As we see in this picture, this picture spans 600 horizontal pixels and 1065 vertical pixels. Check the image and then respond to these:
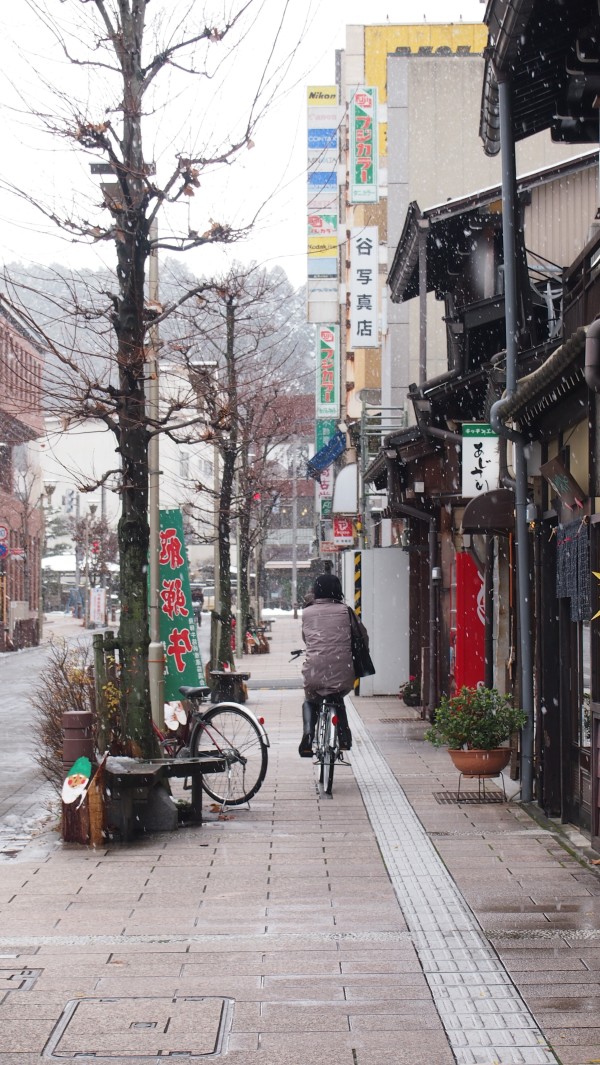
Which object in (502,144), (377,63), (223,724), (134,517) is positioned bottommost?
(223,724)

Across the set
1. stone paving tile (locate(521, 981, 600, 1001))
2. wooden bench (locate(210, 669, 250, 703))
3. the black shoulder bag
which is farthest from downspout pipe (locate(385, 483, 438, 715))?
stone paving tile (locate(521, 981, 600, 1001))

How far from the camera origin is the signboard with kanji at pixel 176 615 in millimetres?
15219

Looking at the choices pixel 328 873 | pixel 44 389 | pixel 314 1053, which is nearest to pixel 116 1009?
pixel 314 1053

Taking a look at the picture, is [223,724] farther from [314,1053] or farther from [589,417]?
[314,1053]

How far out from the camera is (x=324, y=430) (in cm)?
4769

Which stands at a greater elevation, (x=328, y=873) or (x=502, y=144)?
(x=502, y=144)

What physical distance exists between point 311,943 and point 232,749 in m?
4.38

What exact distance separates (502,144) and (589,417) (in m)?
4.10

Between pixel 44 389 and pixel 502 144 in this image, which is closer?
pixel 44 389

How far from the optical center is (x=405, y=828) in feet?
33.4

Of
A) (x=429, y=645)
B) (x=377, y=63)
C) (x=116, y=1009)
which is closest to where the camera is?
(x=116, y=1009)

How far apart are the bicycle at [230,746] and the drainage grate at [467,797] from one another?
1.64m

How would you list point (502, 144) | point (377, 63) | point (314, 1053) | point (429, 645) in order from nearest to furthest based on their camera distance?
point (314, 1053) < point (502, 144) < point (429, 645) < point (377, 63)

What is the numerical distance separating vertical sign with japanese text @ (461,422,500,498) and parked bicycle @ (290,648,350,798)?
2.99 meters
